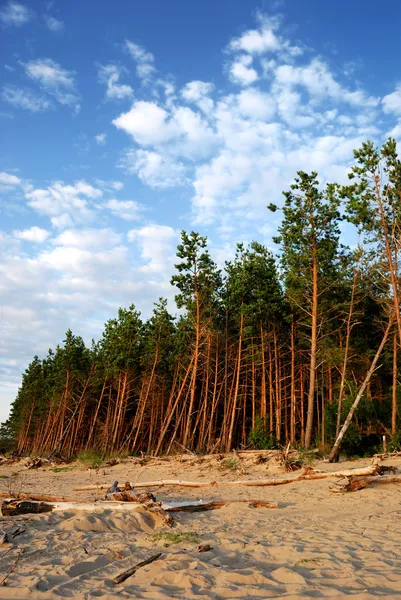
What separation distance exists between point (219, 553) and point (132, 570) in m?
1.52

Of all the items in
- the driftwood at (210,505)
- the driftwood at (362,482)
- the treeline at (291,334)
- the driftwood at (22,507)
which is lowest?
the driftwood at (22,507)

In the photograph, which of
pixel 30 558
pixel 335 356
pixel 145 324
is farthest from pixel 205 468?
pixel 145 324

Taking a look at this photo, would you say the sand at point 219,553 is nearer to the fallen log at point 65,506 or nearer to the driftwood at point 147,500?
the driftwood at point 147,500

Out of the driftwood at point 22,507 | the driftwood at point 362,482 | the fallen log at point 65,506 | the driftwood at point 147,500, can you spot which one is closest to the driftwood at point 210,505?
the driftwood at point 147,500

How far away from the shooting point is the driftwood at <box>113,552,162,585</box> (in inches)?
197

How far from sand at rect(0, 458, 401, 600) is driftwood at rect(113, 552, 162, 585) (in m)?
0.07

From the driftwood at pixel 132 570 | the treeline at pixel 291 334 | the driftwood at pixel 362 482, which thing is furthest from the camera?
the treeline at pixel 291 334

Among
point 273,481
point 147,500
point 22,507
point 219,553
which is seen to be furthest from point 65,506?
point 273,481

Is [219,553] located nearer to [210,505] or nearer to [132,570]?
[132,570]

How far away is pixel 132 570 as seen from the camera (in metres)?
5.30

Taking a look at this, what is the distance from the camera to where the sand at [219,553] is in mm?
4754

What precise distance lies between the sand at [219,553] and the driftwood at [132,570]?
68mm

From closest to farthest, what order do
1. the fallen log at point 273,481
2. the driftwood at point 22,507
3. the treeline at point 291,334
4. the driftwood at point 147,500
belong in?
the driftwood at point 147,500
the driftwood at point 22,507
the fallen log at point 273,481
the treeline at point 291,334

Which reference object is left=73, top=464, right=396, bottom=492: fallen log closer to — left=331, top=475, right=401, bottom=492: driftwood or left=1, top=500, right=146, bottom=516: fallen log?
left=331, top=475, right=401, bottom=492: driftwood
